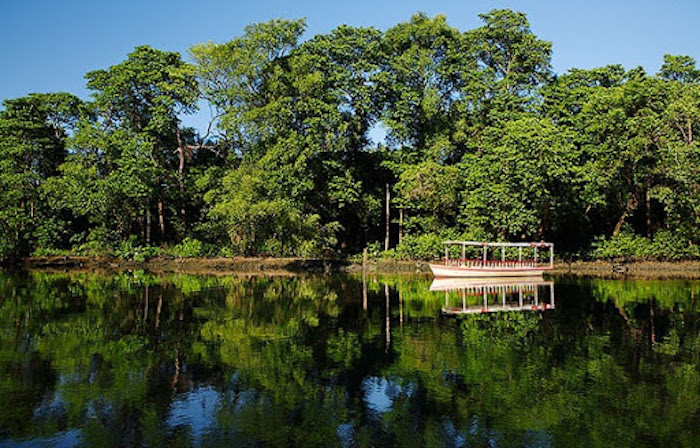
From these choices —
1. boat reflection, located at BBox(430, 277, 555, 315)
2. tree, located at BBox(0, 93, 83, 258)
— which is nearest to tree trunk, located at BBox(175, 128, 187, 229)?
tree, located at BBox(0, 93, 83, 258)

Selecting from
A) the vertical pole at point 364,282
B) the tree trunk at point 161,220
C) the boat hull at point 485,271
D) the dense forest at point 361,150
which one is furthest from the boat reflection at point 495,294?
the tree trunk at point 161,220

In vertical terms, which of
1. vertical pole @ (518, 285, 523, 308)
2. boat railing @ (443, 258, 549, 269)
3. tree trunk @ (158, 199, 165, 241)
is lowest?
vertical pole @ (518, 285, 523, 308)

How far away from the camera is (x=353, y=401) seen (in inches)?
374

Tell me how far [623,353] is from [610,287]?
14819 mm

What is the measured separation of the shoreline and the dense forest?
2.70ft

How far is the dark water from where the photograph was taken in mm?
8156

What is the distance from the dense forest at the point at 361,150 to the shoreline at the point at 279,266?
0.82 m

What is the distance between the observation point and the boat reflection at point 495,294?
65.0 ft

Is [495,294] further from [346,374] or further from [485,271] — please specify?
[346,374]

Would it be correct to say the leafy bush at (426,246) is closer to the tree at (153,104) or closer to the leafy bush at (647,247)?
the leafy bush at (647,247)

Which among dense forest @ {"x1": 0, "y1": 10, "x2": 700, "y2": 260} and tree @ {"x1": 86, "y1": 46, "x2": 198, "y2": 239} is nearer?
dense forest @ {"x1": 0, "y1": 10, "x2": 700, "y2": 260}

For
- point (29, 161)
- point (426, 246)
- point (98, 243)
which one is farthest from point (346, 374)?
point (29, 161)

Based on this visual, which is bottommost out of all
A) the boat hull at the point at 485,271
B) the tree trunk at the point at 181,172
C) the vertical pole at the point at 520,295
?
the vertical pole at the point at 520,295

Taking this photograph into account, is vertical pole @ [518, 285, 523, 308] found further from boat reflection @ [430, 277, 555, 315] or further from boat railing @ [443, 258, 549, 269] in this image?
boat railing @ [443, 258, 549, 269]
